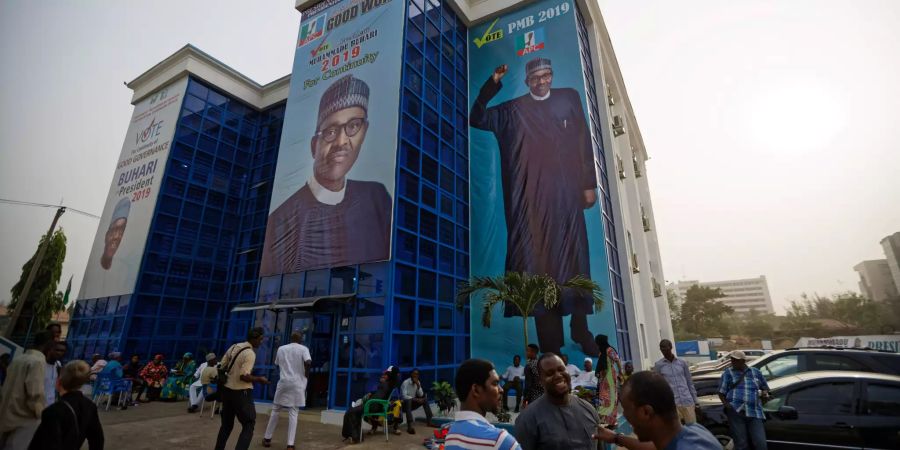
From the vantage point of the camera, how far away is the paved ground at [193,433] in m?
6.94

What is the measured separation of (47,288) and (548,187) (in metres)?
31.6

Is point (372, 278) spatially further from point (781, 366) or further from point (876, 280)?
point (876, 280)

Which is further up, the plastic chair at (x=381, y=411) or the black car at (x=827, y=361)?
the black car at (x=827, y=361)

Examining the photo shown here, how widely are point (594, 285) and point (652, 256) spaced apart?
59.7 feet

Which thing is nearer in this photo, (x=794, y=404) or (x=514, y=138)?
(x=794, y=404)

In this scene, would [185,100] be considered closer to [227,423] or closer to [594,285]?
Result: [227,423]

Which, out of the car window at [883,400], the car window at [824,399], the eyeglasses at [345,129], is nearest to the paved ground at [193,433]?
the car window at [824,399]

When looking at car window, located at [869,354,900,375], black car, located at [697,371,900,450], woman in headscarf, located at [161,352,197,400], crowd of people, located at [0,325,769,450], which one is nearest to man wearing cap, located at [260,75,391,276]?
woman in headscarf, located at [161,352,197,400]

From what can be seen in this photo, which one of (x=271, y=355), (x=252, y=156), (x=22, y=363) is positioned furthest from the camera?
(x=252, y=156)

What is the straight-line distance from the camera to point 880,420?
510cm

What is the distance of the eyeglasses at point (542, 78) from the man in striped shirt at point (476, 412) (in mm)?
15611

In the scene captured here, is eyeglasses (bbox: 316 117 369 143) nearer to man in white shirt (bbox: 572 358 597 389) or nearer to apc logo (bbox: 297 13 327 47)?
apc logo (bbox: 297 13 327 47)

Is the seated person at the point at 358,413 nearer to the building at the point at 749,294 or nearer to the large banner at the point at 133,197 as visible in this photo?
the large banner at the point at 133,197

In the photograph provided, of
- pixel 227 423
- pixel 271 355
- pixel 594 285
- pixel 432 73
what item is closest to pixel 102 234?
pixel 271 355
